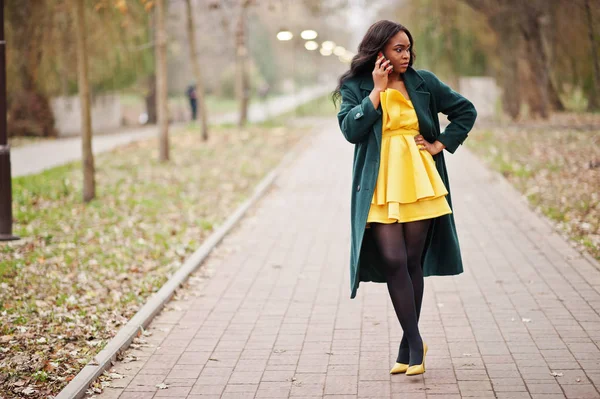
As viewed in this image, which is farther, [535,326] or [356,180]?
[535,326]

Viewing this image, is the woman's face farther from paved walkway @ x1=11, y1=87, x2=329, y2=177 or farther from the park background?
paved walkway @ x1=11, y1=87, x2=329, y2=177

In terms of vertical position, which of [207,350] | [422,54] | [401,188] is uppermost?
[422,54]

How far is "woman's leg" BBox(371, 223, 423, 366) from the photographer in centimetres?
488

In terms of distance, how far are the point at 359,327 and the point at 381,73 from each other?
239 centimetres

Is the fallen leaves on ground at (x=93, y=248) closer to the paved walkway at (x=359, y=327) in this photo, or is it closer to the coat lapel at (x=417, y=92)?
the paved walkway at (x=359, y=327)

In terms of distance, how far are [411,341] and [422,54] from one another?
24435 mm

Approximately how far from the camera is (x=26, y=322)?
21.9ft

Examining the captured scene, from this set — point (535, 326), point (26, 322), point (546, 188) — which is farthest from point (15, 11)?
point (535, 326)

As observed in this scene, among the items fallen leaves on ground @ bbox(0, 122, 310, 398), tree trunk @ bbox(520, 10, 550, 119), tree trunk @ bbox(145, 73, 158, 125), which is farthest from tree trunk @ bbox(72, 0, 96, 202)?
tree trunk @ bbox(145, 73, 158, 125)

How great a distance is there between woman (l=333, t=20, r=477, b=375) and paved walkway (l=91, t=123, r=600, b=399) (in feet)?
1.76

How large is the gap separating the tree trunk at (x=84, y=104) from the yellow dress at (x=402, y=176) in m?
8.43

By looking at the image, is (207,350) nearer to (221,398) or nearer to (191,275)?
(221,398)

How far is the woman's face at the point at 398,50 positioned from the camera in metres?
4.77

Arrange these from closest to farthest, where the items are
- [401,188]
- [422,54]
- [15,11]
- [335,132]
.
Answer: [401,188], [15,11], [422,54], [335,132]
